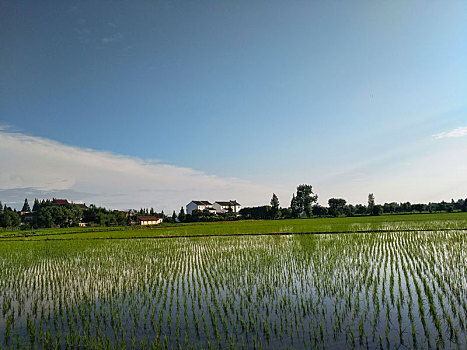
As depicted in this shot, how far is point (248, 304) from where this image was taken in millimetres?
7500

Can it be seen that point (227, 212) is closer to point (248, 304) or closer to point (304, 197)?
point (304, 197)

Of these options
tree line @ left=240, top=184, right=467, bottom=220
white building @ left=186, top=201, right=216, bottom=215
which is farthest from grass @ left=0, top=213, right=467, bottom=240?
white building @ left=186, top=201, right=216, bottom=215

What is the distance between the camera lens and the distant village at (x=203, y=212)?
63844 mm

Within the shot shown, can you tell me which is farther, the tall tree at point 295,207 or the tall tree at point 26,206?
the tall tree at point 26,206

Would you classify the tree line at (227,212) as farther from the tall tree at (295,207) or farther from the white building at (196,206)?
the white building at (196,206)

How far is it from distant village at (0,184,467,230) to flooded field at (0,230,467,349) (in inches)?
2271

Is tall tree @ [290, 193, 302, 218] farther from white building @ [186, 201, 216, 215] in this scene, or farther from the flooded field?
the flooded field

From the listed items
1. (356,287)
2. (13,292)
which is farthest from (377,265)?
(13,292)

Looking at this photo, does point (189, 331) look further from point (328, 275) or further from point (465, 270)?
point (465, 270)

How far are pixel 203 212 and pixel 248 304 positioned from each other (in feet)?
226

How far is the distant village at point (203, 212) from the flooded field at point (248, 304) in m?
57.7

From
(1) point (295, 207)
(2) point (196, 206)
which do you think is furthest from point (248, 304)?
(2) point (196, 206)

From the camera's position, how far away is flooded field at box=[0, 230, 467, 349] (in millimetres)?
5617

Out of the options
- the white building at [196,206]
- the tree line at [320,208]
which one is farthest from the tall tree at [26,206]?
the tree line at [320,208]
